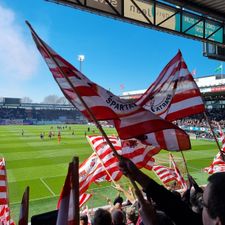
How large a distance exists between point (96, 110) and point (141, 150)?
8.00 ft

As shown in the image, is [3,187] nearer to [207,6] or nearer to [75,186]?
[75,186]

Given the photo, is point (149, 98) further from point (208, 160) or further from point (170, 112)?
point (208, 160)

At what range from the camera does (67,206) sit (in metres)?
2.50

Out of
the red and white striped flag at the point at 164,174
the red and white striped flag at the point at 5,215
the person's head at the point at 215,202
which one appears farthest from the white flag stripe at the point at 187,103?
the red and white striped flag at the point at 164,174

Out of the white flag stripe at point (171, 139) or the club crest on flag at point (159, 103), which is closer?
the white flag stripe at point (171, 139)

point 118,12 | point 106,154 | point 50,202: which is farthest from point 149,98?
point 50,202

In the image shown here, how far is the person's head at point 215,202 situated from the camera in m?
1.67

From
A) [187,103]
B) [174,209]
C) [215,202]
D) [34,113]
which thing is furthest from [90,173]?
[34,113]

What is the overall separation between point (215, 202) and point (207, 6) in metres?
8.17

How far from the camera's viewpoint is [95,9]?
7402 mm

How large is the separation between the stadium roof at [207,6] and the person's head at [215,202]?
7.26 m

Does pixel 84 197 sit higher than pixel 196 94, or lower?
lower

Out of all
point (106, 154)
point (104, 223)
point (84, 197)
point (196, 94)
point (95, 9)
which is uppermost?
point (95, 9)

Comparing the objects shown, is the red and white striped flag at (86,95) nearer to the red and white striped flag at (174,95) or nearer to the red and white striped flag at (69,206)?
the red and white striped flag at (174,95)
